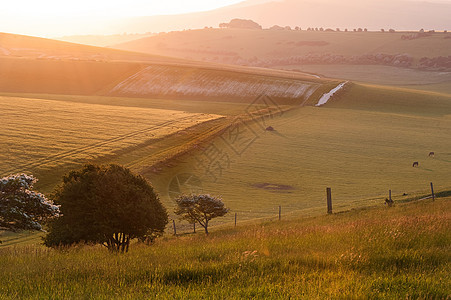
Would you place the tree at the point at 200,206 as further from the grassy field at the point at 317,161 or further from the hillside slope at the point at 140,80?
the hillside slope at the point at 140,80

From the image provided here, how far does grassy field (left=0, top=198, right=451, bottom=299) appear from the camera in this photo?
8.08 metres

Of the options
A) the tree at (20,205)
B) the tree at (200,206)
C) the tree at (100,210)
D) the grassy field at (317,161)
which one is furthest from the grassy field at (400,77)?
the tree at (20,205)

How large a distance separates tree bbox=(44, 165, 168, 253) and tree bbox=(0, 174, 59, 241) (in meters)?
5.15

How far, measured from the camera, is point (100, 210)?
20750mm

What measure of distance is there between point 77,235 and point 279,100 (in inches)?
3647

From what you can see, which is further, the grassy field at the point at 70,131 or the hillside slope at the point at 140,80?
the hillside slope at the point at 140,80

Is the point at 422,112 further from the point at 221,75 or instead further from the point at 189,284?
the point at 189,284

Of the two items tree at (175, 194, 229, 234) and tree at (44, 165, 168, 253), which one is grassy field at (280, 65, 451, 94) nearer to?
tree at (175, 194, 229, 234)

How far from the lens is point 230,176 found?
2243 inches

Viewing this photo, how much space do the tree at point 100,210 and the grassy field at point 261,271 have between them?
7.60m

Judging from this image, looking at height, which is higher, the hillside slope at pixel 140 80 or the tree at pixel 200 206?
the hillside slope at pixel 140 80

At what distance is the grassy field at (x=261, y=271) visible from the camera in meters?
8.08

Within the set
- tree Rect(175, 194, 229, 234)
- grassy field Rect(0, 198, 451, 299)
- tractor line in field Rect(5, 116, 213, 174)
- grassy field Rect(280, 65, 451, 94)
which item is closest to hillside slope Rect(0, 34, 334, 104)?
tractor line in field Rect(5, 116, 213, 174)

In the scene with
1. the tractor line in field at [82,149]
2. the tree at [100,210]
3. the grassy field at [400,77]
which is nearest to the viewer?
the tree at [100,210]
